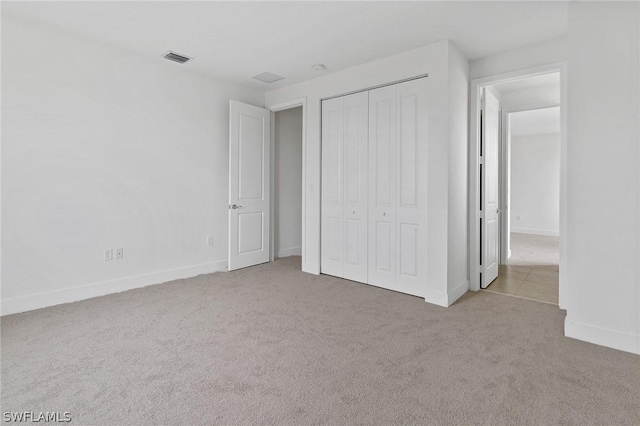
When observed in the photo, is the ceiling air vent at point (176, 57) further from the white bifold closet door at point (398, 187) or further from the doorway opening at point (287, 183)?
the white bifold closet door at point (398, 187)

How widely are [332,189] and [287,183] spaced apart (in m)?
1.76

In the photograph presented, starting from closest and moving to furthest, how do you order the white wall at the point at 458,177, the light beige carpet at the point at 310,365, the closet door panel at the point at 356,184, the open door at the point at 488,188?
the light beige carpet at the point at 310,365 < the white wall at the point at 458,177 < the open door at the point at 488,188 < the closet door panel at the point at 356,184

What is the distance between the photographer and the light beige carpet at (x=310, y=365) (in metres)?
1.65

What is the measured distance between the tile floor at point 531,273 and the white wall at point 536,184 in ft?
6.01

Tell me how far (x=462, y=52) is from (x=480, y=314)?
8.99 ft

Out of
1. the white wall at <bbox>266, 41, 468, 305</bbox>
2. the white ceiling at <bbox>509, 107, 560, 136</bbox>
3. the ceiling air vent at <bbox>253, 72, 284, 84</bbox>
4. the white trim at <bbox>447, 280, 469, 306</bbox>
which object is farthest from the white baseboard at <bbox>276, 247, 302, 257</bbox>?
the white ceiling at <bbox>509, 107, 560, 136</bbox>

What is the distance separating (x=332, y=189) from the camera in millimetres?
4285

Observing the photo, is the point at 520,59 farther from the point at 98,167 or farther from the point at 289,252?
the point at 98,167

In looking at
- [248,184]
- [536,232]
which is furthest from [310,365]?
[536,232]

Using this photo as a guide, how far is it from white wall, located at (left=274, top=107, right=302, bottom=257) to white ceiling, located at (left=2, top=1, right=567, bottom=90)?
6.69 feet

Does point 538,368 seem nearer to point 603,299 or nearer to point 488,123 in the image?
point 603,299

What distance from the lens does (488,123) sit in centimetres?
388

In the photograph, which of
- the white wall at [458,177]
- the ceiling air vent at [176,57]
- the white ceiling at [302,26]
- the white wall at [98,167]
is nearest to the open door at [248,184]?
the white wall at [98,167]

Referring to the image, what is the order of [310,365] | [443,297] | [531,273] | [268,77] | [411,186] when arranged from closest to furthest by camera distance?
[310,365], [443,297], [411,186], [268,77], [531,273]
